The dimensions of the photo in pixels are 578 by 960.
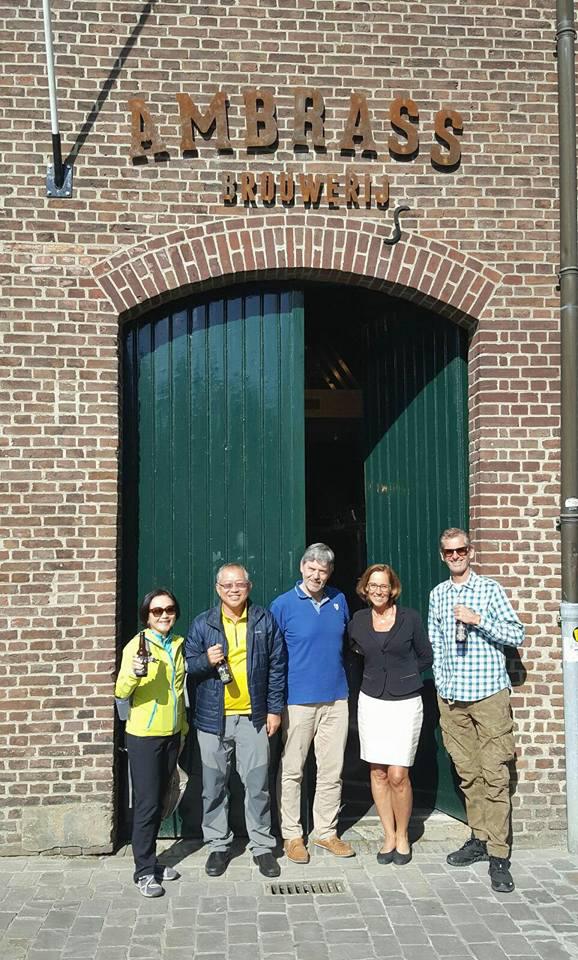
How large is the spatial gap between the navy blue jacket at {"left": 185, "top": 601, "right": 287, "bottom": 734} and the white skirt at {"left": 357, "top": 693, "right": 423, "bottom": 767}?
0.57 metres

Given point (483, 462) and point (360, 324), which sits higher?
point (360, 324)

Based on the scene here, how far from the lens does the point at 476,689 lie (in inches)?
210

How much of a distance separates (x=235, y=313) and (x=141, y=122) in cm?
139

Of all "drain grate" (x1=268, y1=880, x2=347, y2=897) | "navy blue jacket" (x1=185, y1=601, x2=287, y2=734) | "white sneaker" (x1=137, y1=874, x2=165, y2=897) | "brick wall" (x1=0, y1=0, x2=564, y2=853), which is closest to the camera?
"white sneaker" (x1=137, y1=874, x2=165, y2=897)

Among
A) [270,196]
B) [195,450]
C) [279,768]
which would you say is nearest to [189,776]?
[279,768]

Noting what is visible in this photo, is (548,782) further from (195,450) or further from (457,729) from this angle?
(195,450)

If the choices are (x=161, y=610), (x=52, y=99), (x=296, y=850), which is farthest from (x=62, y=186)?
(x=296, y=850)

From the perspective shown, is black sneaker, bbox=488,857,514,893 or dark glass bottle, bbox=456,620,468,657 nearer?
black sneaker, bbox=488,857,514,893

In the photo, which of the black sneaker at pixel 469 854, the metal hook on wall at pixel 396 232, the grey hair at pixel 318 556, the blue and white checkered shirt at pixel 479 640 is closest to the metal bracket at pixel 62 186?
the metal hook on wall at pixel 396 232

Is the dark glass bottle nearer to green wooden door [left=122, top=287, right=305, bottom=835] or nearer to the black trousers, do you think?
green wooden door [left=122, top=287, right=305, bottom=835]

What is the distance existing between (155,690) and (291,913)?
54.9 inches

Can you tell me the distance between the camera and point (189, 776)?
5867mm

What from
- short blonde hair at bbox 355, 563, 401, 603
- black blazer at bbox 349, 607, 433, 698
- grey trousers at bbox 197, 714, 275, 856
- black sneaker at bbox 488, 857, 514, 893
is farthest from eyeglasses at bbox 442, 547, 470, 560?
black sneaker at bbox 488, 857, 514, 893

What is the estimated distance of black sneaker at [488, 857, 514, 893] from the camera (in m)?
4.88
